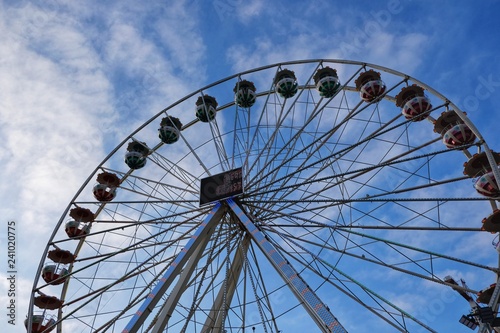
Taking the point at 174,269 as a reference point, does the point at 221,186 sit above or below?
above

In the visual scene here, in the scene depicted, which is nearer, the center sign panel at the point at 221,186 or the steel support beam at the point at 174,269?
the steel support beam at the point at 174,269

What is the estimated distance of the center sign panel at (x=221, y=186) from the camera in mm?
13578

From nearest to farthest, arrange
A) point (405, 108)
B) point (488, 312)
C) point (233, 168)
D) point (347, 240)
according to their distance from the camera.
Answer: point (488, 312) < point (347, 240) < point (405, 108) < point (233, 168)

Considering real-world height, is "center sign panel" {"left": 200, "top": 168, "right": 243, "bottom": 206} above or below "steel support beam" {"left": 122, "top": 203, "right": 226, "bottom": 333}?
above

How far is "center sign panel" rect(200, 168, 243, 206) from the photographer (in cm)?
1358

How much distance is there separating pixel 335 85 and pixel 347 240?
18.5ft

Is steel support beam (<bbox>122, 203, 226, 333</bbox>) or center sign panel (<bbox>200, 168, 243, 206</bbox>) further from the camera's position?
center sign panel (<bbox>200, 168, 243, 206</bbox>)

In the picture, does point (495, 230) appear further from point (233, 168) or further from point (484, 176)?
point (233, 168)

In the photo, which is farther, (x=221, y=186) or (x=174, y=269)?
(x=221, y=186)

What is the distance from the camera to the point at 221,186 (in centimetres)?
1389

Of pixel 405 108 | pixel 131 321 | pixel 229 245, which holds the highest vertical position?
pixel 405 108

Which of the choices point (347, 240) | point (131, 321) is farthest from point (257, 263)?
point (131, 321)

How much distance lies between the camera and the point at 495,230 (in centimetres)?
1059

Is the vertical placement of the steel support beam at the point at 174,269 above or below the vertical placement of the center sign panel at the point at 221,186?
below
